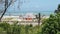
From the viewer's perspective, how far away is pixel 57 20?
20.7 ft

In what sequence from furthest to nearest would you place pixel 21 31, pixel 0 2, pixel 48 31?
pixel 0 2 → pixel 21 31 → pixel 48 31

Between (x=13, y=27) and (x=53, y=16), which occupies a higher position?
(x=53, y=16)

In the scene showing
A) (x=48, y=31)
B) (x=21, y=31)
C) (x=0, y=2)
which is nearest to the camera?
(x=48, y=31)

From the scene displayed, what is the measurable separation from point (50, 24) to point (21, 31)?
95.4 inches

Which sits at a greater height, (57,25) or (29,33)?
(57,25)

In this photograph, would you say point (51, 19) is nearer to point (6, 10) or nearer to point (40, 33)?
point (40, 33)

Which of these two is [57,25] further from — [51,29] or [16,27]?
[16,27]

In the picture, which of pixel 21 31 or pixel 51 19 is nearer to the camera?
pixel 51 19

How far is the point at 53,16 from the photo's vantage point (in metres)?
6.30

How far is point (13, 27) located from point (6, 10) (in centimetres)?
391

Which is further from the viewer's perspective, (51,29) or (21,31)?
(21,31)

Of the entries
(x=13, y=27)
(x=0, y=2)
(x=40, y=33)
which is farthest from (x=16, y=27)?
(x=0, y=2)

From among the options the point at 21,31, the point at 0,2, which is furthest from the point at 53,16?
the point at 0,2

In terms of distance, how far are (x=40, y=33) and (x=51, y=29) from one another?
1.29 feet
